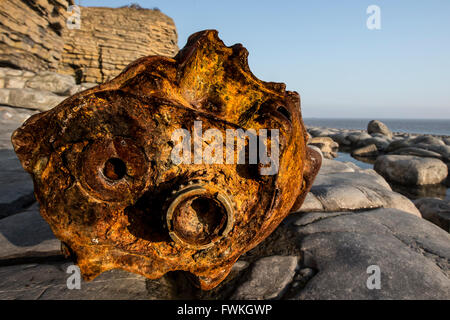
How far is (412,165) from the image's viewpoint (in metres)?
6.74

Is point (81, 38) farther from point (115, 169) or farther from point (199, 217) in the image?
point (199, 217)

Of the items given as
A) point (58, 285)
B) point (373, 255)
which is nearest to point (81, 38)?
point (58, 285)

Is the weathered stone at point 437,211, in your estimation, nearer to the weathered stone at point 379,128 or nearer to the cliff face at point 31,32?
the cliff face at point 31,32

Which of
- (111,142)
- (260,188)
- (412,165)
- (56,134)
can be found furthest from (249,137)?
(412,165)

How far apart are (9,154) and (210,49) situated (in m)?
4.52

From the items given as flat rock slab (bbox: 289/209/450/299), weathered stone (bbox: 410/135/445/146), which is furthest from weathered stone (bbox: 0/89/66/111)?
weathered stone (bbox: 410/135/445/146)

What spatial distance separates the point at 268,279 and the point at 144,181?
1.01 metres

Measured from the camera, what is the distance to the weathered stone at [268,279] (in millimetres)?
1433

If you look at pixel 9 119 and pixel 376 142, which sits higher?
pixel 9 119

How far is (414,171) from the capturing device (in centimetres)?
663

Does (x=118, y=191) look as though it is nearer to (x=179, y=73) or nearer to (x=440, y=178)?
(x=179, y=73)

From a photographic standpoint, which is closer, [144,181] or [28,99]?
[144,181]

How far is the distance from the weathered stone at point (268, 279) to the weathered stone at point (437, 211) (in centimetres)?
292

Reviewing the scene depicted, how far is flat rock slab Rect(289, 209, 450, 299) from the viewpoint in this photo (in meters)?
1.32
